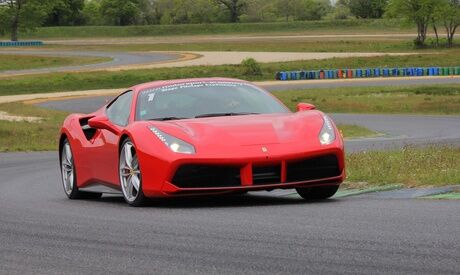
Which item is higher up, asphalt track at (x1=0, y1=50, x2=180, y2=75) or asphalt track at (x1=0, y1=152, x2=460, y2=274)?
asphalt track at (x1=0, y1=152, x2=460, y2=274)

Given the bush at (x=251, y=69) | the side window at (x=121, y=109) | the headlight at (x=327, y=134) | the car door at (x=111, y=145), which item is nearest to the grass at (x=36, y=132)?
the side window at (x=121, y=109)

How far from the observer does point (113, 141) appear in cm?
987

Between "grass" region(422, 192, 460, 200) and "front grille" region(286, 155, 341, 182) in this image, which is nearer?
"grass" region(422, 192, 460, 200)

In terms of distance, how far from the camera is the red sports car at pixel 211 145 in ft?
28.8

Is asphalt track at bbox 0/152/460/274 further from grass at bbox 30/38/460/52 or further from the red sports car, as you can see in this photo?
grass at bbox 30/38/460/52

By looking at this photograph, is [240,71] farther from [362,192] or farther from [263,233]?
[263,233]

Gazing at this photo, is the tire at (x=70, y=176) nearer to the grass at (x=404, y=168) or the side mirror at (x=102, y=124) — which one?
the side mirror at (x=102, y=124)

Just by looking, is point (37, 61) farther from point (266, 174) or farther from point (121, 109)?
point (266, 174)

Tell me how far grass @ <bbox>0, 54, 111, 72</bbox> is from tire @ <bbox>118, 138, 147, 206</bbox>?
53804 millimetres

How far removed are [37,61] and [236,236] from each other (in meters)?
61.3

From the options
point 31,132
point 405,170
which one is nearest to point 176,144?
point 405,170

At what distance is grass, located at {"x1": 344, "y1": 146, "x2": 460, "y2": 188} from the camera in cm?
1011

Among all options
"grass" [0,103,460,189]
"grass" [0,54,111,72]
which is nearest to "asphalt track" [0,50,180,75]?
"grass" [0,54,111,72]

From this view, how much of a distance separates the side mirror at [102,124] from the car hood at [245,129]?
0.79 meters
